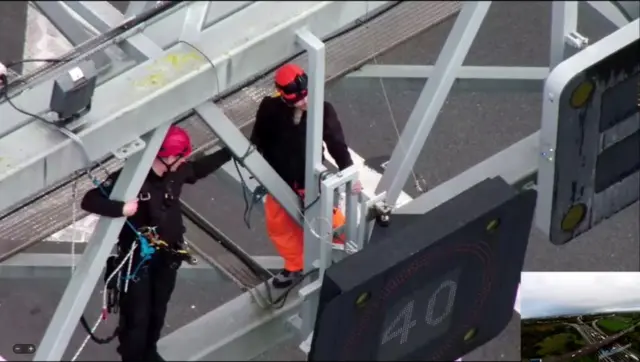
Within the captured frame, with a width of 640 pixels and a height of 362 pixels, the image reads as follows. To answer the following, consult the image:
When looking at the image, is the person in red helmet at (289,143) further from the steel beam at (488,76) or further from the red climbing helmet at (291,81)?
the steel beam at (488,76)

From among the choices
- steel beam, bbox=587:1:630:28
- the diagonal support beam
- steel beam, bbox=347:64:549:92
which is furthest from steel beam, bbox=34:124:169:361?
steel beam, bbox=587:1:630:28

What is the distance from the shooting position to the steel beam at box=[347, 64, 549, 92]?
7883 mm

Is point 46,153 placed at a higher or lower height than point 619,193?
lower

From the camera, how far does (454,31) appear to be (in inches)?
245

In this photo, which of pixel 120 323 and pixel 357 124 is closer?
pixel 120 323

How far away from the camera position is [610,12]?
7293 millimetres

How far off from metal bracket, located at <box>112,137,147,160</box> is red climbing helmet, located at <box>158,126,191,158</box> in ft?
1.52

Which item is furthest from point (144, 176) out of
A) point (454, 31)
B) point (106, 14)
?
point (106, 14)

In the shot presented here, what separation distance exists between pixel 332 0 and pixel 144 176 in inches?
37.1

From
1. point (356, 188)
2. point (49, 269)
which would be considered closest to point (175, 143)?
point (356, 188)

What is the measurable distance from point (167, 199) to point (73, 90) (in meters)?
1.06

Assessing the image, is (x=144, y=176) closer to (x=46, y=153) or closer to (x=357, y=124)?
(x=46, y=153)

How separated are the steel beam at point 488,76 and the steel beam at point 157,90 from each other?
7.12 feet

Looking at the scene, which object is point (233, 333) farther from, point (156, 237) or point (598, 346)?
point (598, 346)
